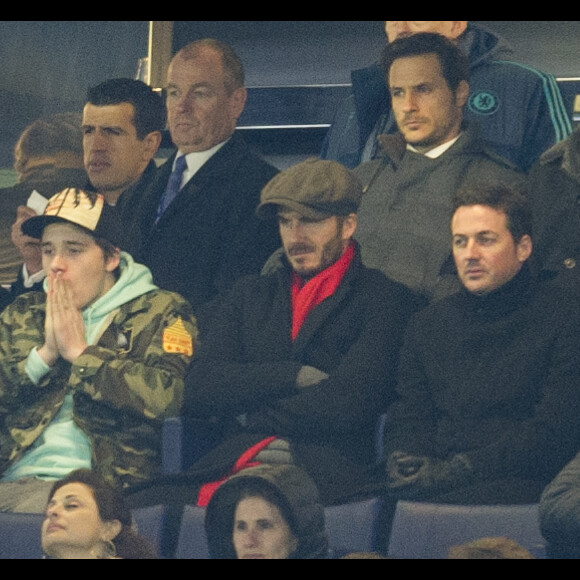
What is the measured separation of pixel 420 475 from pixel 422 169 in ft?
3.36

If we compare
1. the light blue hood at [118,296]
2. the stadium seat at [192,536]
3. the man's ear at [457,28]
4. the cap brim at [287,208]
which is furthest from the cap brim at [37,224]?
the man's ear at [457,28]

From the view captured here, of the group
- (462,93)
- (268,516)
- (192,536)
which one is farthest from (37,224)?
(462,93)

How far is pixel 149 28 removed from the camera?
581 centimetres

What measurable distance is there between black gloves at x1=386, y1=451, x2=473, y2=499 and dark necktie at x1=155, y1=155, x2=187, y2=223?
1.32 m

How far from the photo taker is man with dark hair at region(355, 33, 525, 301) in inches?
191

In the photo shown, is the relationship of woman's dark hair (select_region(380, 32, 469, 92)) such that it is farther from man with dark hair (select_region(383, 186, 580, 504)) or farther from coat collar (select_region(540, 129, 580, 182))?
man with dark hair (select_region(383, 186, 580, 504))

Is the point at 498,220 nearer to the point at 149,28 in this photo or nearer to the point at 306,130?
the point at 306,130

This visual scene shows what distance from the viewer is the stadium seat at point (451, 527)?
173 inches

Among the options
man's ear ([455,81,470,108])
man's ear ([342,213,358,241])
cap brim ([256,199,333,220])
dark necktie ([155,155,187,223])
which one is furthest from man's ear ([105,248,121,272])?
man's ear ([455,81,470,108])

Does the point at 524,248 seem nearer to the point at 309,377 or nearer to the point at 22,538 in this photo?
the point at 309,377

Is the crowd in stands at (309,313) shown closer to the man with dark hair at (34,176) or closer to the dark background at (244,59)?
the man with dark hair at (34,176)

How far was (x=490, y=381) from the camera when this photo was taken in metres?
4.55

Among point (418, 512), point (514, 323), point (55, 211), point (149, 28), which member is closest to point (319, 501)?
point (418, 512)

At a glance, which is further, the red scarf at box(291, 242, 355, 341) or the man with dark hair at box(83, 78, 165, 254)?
the man with dark hair at box(83, 78, 165, 254)
